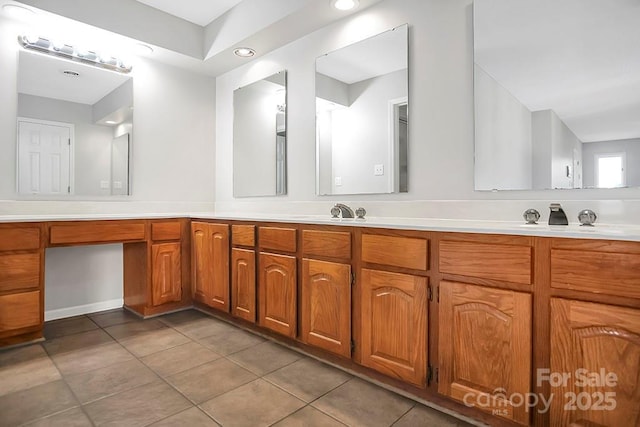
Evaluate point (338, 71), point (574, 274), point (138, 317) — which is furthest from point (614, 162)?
point (138, 317)

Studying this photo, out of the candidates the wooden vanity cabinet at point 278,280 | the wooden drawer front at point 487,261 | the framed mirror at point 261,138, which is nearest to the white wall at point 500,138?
the wooden drawer front at point 487,261

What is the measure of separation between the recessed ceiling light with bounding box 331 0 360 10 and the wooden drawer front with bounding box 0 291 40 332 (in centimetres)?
281

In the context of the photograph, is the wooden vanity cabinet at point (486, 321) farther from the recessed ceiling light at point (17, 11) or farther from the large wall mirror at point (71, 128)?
the recessed ceiling light at point (17, 11)

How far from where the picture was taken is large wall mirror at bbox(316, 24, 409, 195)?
2.33 metres

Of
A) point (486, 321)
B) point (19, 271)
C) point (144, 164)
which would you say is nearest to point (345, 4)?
point (486, 321)

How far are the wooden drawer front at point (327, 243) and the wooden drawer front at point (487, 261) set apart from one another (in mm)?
553

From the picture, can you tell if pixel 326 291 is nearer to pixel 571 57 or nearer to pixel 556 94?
pixel 556 94

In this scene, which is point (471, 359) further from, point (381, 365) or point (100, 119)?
point (100, 119)

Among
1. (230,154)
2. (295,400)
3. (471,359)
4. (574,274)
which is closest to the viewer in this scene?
(574,274)

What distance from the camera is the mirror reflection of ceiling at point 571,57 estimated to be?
1.62m

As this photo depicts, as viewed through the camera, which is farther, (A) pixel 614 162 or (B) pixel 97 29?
(B) pixel 97 29

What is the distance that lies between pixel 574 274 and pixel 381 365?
0.97m

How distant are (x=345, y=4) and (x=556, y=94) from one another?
1.46 meters

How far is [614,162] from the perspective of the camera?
64.5 inches
